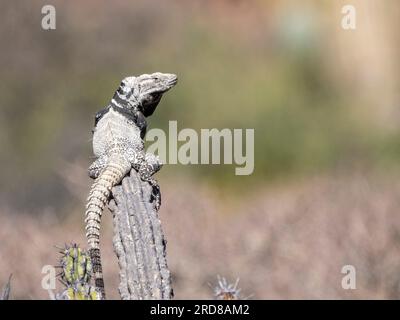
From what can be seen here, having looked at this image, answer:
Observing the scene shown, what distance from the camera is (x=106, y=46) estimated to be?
29984 millimetres

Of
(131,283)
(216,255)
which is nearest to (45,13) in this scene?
(216,255)

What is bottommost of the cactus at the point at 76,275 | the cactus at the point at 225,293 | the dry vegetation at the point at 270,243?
the cactus at the point at 225,293

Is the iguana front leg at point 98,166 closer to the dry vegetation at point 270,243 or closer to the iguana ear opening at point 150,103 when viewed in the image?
the iguana ear opening at point 150,103

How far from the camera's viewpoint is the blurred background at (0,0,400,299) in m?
18.7

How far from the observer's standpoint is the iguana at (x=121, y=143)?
783 cm

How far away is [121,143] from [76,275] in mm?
2160

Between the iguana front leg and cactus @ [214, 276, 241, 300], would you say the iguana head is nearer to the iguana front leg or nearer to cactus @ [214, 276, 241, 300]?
the iguana front leg

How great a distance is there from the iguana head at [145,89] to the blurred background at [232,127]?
8.03 meters

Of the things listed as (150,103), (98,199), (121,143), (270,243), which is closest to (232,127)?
(270,243)

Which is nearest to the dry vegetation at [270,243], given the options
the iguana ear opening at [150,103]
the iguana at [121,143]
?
the iguana ear opening at [150,103]

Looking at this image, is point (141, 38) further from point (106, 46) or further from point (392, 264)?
point (392, 264)

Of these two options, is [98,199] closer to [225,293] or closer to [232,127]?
[225,293]

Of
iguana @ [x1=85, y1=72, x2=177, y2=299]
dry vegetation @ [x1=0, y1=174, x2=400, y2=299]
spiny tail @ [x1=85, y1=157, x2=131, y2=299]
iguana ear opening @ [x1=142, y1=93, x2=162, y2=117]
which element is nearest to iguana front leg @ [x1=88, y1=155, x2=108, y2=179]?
iguana @ [x1=85, y1=72, x2=177, y2=299]

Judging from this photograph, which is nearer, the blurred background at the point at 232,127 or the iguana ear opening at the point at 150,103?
the iguana ear opening at the point at 150,103
